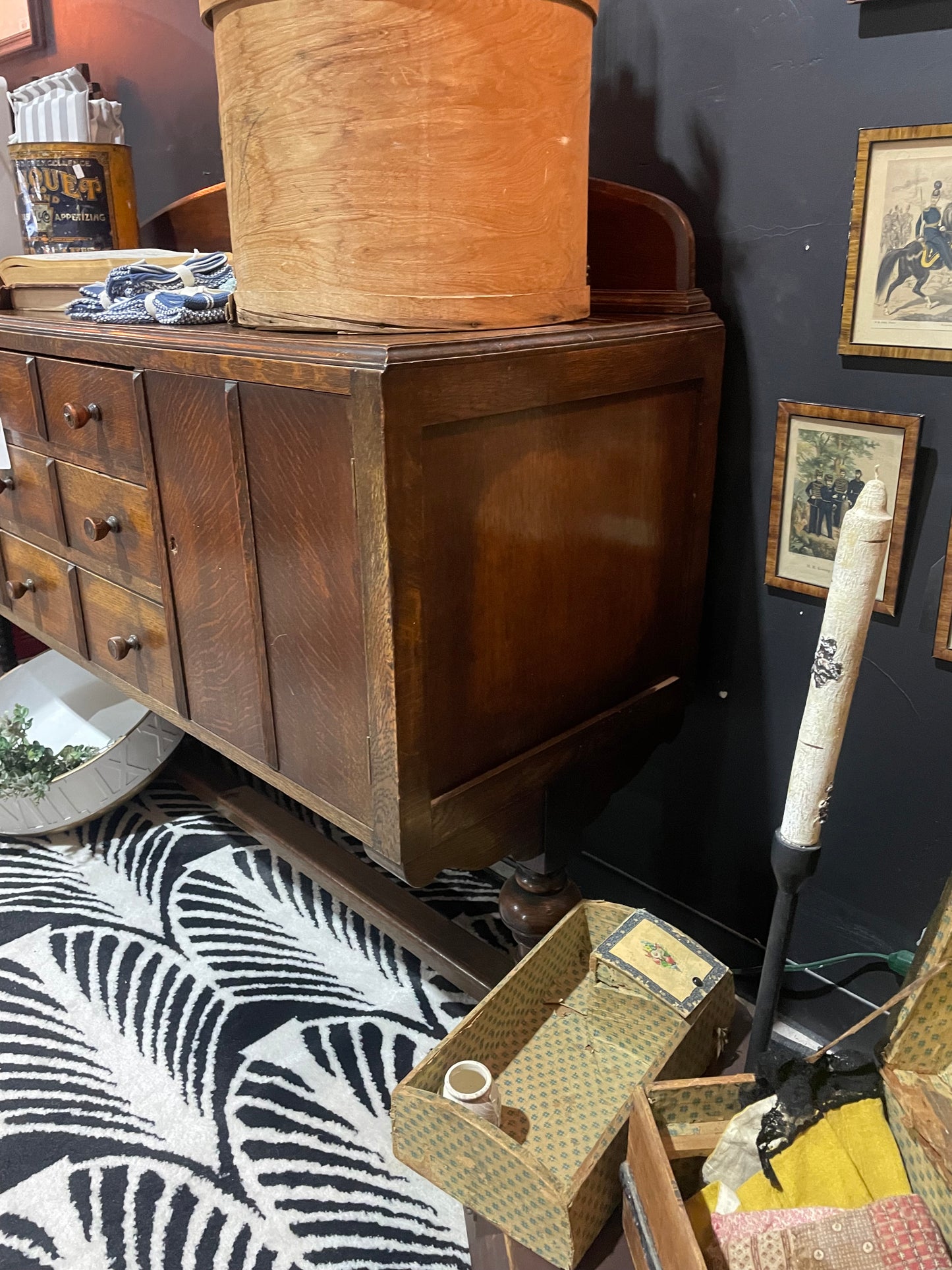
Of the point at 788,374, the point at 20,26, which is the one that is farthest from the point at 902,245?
the point at 20,26

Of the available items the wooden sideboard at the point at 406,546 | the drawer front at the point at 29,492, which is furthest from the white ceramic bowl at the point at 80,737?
the wooden sideboard at the point at 406,546

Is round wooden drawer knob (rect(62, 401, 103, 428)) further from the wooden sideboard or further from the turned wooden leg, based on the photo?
the turned wooden leg

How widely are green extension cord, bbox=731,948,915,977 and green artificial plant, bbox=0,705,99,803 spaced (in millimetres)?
1301

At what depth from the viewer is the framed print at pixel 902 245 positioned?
95 centimetres

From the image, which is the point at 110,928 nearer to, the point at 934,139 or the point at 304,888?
the point at 304,888

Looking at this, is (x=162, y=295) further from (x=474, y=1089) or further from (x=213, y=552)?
(x=474, y=1089)

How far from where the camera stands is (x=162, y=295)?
3.77 ft

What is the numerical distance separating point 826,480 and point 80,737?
159cm

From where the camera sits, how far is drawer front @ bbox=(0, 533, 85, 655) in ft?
4.77

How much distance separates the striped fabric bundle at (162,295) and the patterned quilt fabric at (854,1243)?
105 cm

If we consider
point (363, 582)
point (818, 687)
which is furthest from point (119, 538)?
point (818, 687)

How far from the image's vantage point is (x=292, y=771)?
1.07 m

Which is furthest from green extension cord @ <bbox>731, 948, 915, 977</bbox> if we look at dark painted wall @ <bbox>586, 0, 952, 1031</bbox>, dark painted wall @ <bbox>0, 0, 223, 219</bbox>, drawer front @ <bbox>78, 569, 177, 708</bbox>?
dark painted wall @ <bbox>0, 0, 223, 219</bbox>

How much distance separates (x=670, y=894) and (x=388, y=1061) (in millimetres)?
503
